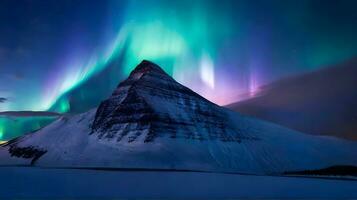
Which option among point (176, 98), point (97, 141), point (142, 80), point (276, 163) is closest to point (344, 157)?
Answer: point (276, 163)

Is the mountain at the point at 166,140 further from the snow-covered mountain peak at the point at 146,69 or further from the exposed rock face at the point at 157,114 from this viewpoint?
the snow-covered mountain peak at the point at 146,69

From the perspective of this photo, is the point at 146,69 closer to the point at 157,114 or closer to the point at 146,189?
the point at 157,114

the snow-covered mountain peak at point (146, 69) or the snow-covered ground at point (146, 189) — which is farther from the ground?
the snow-covered mountain peak at point (146, 69)

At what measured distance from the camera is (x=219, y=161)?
11238 centimetres

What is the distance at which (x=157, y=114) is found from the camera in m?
126

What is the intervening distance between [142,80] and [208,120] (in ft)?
121

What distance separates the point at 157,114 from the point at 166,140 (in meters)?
14.1

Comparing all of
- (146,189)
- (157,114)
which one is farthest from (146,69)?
(146,189)

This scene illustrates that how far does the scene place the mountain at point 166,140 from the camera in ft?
354

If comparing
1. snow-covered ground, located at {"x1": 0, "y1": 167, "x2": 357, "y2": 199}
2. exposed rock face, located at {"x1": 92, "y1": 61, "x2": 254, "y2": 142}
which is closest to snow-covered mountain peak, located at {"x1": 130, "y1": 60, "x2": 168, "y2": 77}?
exposed rock face, located at {"x1": 92, "y1": 61, "x2": 254, "y2": 142}

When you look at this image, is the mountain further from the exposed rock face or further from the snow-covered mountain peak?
the snow-covered mountain peak

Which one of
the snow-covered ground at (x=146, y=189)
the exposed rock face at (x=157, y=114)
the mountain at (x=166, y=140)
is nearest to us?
the snow-covered ground at (x=146, y=189)

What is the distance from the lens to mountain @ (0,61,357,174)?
107938mm

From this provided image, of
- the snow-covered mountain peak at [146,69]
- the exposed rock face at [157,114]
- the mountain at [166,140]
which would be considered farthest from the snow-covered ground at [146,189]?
the snow-covered mountain peak at [146,69]
